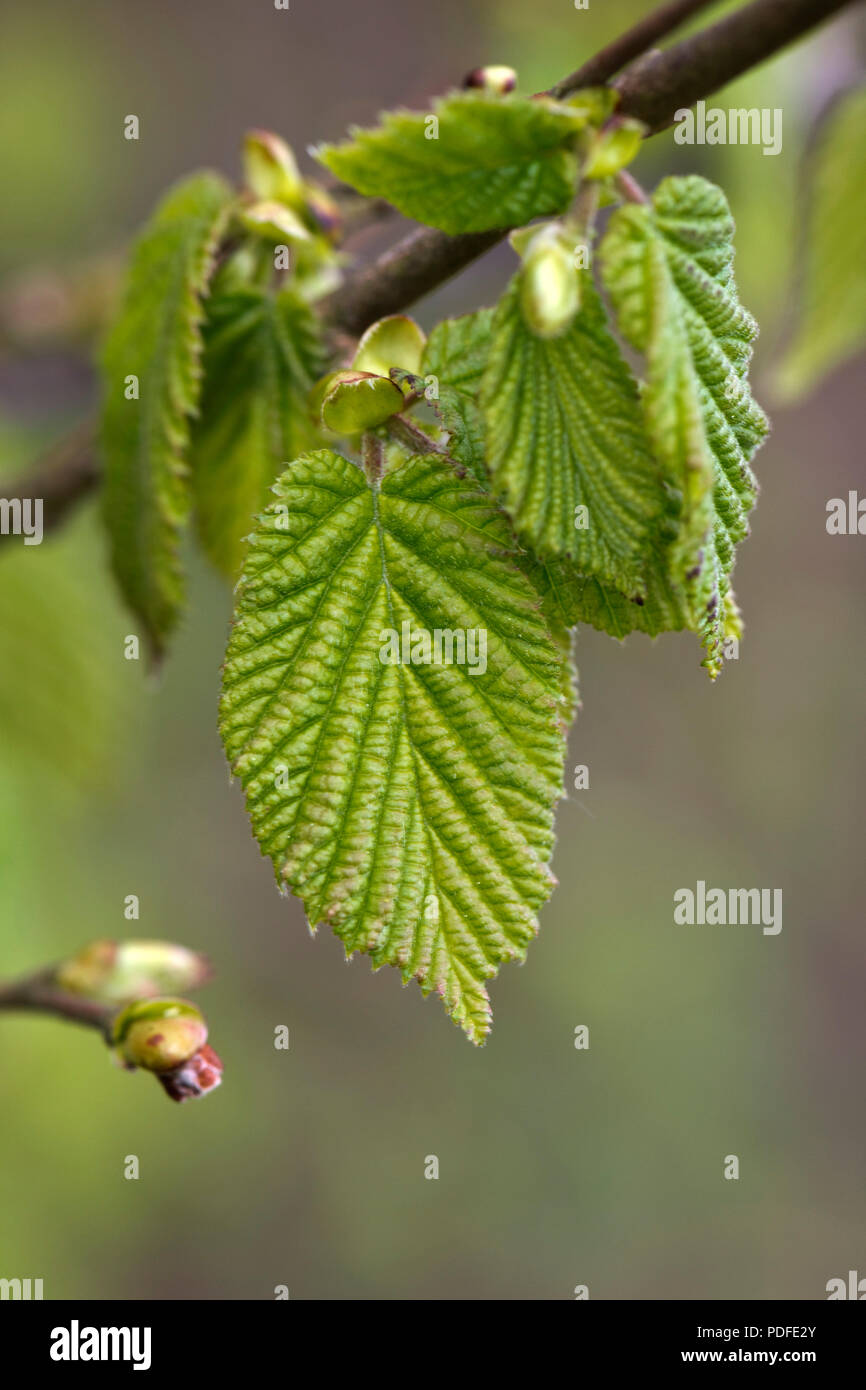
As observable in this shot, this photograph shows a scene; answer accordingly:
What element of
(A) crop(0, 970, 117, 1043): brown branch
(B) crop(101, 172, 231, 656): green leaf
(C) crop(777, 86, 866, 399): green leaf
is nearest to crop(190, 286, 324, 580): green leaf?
(B) crop(101, 172, 231, 656): green leaf

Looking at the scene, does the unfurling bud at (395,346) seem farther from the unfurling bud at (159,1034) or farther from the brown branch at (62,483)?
the brown branch at (62,483)

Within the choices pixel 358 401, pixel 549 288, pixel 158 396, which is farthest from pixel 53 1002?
pixel 549 288

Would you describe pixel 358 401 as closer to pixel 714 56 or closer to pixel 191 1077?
pixel 714 56
